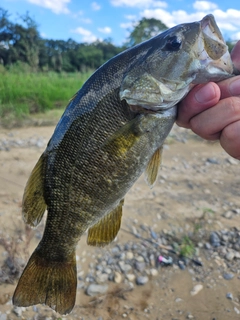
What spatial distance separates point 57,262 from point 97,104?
954 millimetres

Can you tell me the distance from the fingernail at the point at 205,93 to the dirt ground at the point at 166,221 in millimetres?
2091

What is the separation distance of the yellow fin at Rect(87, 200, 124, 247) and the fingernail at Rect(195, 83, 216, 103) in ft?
2.44

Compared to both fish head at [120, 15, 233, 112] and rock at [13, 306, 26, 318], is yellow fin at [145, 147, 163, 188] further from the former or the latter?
rock at [13, 306, 26, 318]

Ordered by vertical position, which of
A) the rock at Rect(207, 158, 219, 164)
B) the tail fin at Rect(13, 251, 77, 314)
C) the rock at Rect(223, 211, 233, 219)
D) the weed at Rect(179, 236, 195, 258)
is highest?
the tail fin at Rect(13, 251, 77, 314)

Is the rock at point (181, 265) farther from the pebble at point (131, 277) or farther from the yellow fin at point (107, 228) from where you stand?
the yellow fin at point (107, 228)

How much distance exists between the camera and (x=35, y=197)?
5.73 feet

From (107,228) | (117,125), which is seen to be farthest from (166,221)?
(117,125)

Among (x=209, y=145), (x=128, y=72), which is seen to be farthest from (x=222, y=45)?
(x=209, y=145)

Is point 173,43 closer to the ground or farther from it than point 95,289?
farther from it

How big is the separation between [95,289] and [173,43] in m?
2.41

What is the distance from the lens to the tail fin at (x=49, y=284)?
1.77 m

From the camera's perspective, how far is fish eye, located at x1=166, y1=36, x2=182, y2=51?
161 centimetres

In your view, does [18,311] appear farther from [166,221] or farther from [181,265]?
[166,221]

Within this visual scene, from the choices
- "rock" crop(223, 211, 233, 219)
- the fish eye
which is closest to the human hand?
the fish eye
